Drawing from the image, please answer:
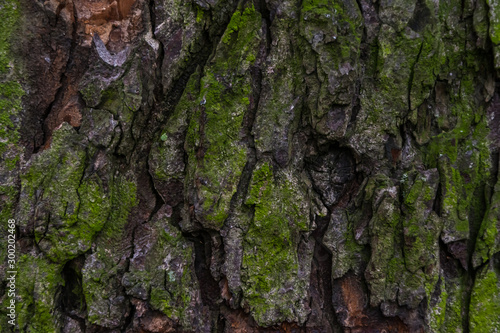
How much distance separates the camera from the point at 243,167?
1.61 metres

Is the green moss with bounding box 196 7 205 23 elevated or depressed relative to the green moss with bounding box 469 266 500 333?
elevated

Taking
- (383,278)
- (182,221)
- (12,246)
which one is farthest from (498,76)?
(12,246)

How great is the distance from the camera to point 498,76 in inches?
66.6

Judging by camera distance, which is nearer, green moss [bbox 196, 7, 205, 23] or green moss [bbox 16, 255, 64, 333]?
green moss [bbox 16, 255, 64, 333]

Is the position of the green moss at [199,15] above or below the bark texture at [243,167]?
above

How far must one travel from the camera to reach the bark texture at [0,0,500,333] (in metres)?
1.58

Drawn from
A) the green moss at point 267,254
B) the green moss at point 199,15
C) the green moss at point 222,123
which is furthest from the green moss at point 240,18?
the green moss at point 267,254

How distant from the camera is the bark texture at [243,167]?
1579mm

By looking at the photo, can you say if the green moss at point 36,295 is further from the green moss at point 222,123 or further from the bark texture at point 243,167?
the green moss at point 222,123

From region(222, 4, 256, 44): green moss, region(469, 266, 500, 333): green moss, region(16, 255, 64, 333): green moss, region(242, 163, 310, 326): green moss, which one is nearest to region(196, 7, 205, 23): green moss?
region(222, 4, 256, 44): green moss

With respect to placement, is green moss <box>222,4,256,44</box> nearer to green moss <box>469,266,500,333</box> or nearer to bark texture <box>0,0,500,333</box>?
bark texture <box>0,0,500,333</box>

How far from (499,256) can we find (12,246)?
7.67 feet

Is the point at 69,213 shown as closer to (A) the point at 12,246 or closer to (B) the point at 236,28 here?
(A) the point at 12,246

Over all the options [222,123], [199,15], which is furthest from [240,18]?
[222,123]
